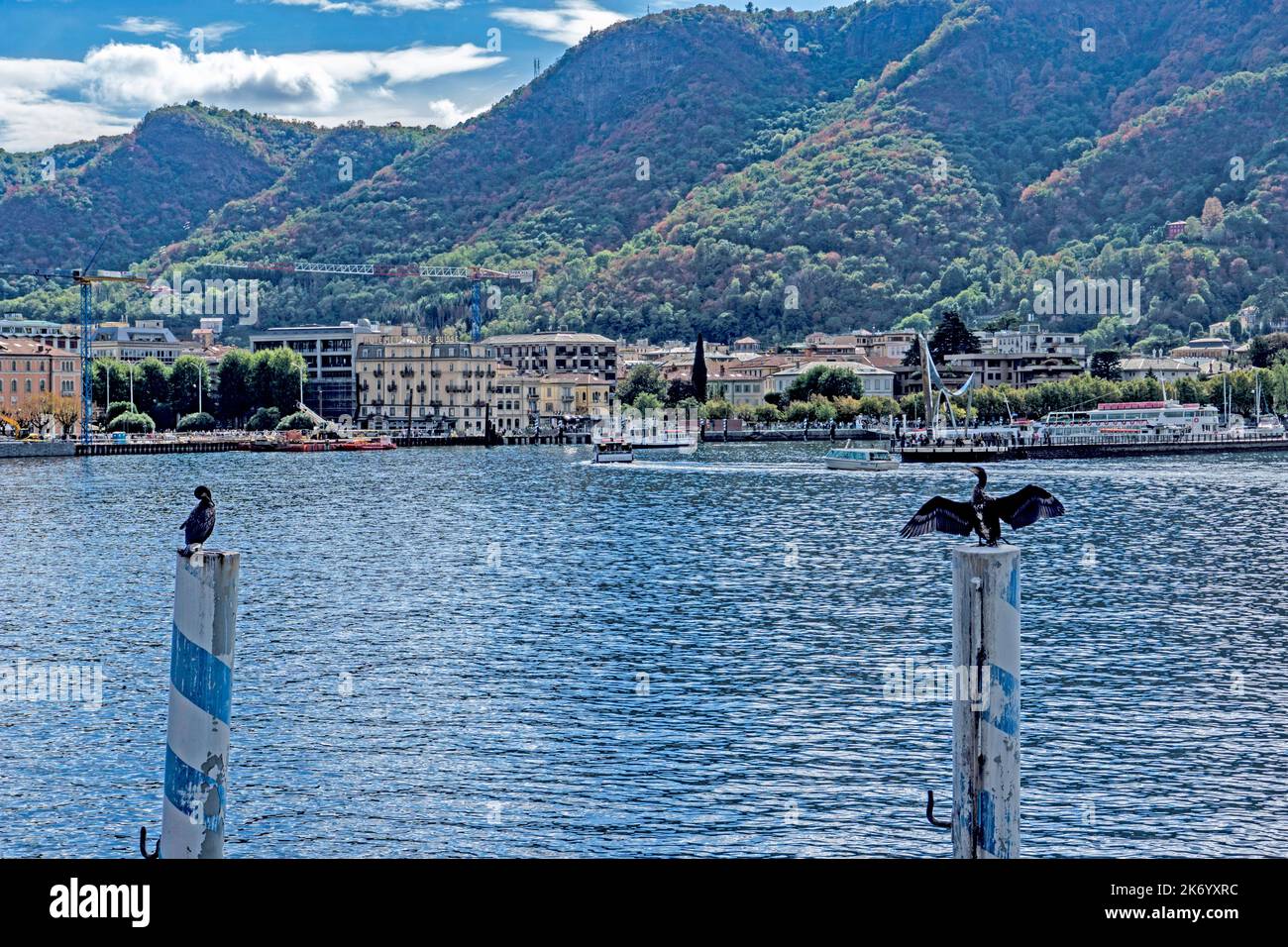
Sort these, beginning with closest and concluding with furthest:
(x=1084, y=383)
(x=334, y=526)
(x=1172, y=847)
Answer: (x=1172, y=847), (x=334, y=526), (x=1084, y=383)

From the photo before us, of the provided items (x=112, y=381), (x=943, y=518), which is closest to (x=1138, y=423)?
(x=112, y=381)

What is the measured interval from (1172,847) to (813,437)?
17186 centimetres

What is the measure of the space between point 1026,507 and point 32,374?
18548cm

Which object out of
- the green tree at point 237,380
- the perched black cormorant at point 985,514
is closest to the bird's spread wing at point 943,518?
the perched black cormorant at point 985,514

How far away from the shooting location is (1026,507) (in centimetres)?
1241

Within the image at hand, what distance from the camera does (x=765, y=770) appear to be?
2420cm

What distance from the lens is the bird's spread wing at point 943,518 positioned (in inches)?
464

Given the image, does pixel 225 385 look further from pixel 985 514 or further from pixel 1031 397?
pixel 985 514

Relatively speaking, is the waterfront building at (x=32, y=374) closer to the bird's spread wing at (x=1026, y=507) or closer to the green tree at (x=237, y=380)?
the green tree at (x=237, y=380)

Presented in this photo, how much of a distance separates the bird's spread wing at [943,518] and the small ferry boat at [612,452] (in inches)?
4915

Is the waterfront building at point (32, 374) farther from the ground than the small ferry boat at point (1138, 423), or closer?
farther from the ground

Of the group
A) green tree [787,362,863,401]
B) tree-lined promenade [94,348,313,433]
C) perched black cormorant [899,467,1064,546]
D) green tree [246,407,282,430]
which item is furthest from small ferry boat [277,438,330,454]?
perched black cormorant [899,467,1064,546]
